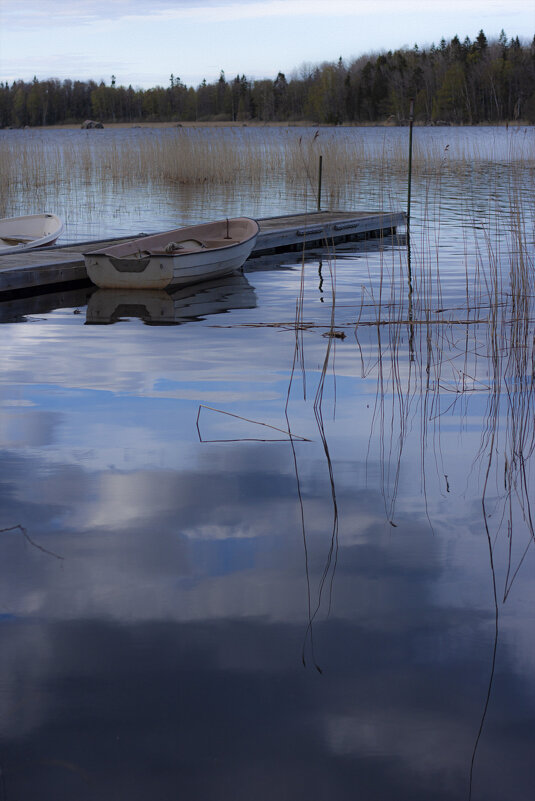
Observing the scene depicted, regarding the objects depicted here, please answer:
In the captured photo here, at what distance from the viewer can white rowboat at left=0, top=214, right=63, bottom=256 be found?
37.6 feet

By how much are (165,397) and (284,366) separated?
1.17m

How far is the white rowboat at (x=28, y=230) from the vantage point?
11469mm

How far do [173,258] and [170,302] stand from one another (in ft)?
1.55

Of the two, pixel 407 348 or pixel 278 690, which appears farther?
pixel 407 348

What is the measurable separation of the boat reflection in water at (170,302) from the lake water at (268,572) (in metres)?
1.42

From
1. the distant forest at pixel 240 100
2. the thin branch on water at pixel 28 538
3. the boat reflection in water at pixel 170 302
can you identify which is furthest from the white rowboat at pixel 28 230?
the distant forest at pixel 240 100

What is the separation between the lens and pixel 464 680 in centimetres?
246

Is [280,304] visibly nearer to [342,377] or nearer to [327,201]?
[342,377]

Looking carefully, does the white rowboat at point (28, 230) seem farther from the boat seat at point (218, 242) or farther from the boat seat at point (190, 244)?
the boat seat at point (218, 242)

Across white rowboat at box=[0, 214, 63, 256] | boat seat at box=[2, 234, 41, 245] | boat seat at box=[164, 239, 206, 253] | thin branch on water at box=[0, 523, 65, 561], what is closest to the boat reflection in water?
boat seat at box=[164, 239, 206, 253]

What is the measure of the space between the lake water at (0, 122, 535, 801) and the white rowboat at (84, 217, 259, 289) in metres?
2.23

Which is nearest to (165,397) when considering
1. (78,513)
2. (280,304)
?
(78,513)

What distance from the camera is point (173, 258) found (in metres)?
8.96

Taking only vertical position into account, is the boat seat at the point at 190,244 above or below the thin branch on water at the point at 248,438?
above
